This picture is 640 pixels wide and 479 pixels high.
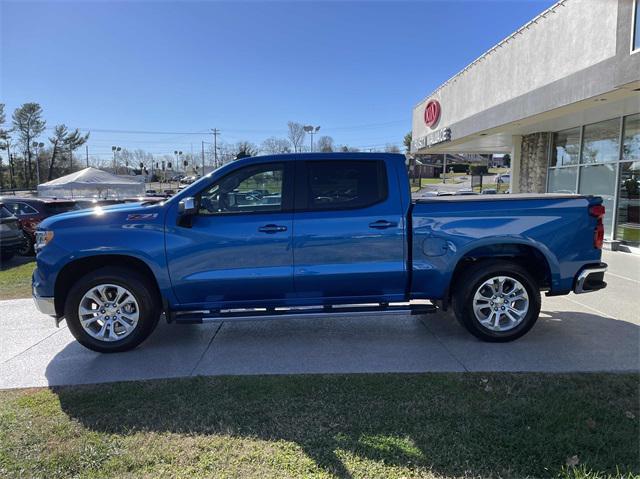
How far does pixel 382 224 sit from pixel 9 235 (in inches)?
430

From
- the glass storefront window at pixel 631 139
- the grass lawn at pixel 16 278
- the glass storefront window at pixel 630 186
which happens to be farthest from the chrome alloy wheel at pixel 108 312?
the glass storefront window at pixel 631 139

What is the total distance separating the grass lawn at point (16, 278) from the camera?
25.8 ft

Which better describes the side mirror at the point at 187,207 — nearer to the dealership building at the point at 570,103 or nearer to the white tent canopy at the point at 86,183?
the dealership building at the point at 570,103

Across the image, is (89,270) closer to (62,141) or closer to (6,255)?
(6,255)

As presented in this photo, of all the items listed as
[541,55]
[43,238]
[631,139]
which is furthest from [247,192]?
[631,139]

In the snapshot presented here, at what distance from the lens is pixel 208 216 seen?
14.9 ft

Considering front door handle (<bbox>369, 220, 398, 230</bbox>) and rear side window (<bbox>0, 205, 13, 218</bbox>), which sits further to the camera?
rear side window (<bbox>0, 205, 13, 218</bbox>)

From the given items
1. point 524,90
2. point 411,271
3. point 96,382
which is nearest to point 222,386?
point 96,382

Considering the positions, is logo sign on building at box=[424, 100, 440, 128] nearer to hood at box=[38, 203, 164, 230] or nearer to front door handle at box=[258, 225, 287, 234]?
front door handle at box=[258, 225, 287, 234]

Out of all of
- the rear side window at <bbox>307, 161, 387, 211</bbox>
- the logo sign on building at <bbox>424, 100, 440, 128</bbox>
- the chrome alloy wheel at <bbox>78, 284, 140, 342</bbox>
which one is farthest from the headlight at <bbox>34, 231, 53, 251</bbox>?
the logo sign on building at <bbox>424, 100, 440, 128</bbox>

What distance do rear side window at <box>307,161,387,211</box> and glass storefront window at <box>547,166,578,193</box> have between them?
36.3 feet

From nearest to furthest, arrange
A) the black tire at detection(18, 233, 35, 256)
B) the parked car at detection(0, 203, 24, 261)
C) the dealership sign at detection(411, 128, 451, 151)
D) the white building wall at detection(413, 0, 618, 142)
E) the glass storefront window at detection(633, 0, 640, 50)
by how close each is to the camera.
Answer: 1. the glass storefront window at detection(633, 0, 640, 50)
2. the white building wall at detection(413, 0, 618, 142)
3. the parked car at detection(0, 203, 24, 261)
4. the black tire at detection(18, 233, 35, 256)
5. the dealership sign at detection(411, 128, 451, 151)

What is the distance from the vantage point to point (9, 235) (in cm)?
1132

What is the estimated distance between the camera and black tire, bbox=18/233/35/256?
12.0 m
